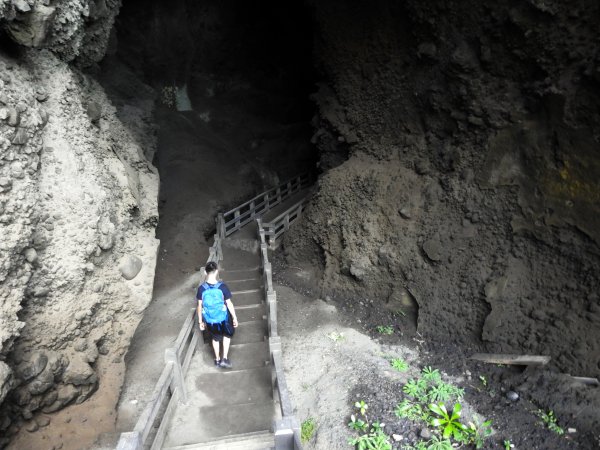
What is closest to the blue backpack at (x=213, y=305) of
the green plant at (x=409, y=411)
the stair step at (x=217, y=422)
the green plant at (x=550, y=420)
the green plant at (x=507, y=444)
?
the stair step at (x=217, y=422)

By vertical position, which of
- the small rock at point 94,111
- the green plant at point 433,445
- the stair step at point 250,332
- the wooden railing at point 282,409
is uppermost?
the small rock at point 94,111

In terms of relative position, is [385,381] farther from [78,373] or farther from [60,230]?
[60,230]

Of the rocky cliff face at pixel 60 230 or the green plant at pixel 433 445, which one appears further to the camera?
the green plant at pixel 433 445

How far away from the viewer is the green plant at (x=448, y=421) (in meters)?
5.56

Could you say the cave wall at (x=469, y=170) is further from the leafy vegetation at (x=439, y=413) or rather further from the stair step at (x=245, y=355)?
the stair step at (x=245, y=355)

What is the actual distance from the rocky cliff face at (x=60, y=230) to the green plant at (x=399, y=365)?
4.90 m

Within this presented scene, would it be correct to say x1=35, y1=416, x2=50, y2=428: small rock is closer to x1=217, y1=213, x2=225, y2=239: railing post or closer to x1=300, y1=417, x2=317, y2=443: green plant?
x1=300, y1=417, x2=317, y2=443: green plant

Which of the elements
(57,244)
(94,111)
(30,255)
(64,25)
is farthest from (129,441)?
(64,25)

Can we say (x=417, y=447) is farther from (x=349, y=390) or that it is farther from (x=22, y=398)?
(x=22, y=398)

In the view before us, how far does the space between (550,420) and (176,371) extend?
5.82 metres

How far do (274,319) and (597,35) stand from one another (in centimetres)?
712

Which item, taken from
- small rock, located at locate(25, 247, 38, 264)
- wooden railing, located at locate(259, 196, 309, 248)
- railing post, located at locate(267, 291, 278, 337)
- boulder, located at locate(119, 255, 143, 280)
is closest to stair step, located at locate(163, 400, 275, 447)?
railing post, located at locate(267, 291, 278, 337)

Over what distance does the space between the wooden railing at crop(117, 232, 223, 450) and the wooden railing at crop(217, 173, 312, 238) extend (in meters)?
5.56

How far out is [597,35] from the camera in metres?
6.13
